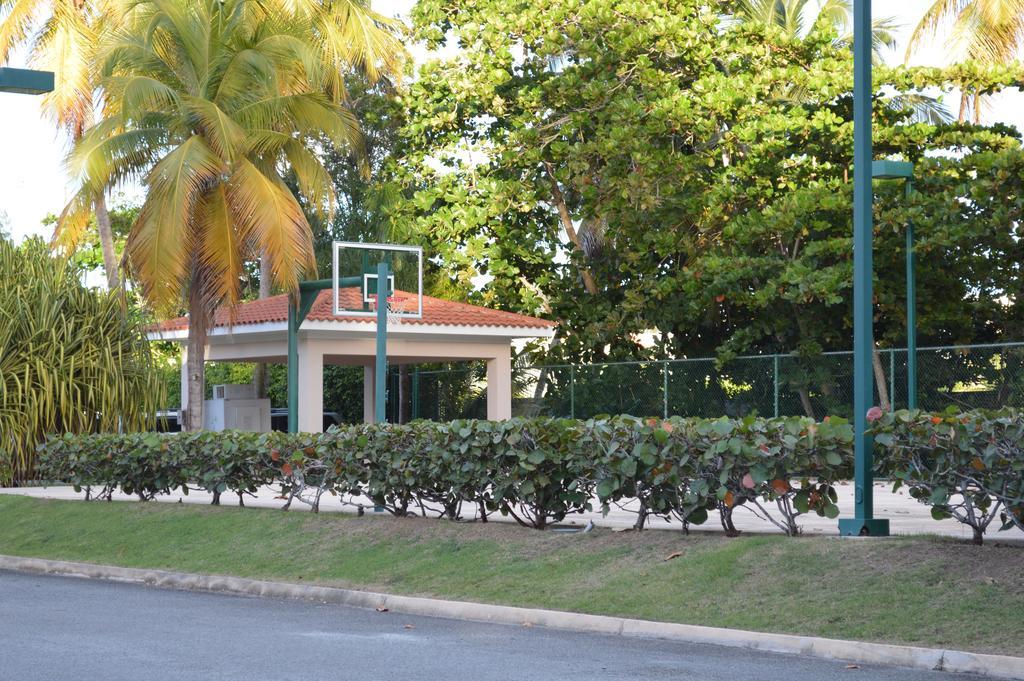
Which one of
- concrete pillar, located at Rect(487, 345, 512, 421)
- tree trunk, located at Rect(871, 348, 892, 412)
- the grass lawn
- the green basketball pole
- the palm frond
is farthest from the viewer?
concrete pillar, located at Rect(487, 345, 512, 421)

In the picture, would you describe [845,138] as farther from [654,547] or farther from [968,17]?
[654,547]

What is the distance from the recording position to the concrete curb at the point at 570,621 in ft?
27.0

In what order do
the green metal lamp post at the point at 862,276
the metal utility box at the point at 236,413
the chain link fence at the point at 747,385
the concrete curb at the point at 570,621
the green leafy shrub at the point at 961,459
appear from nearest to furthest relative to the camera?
the concrete curb at the point at 570,621 < the green leafy shrub at the point at 961,459 < the green metal lamp post at the point at 862,276 < the chain link fence at the point at 747,385 < the metal utility box at the point at 236,413

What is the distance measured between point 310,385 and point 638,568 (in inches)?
669

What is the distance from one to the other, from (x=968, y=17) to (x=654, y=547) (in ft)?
Result: 82.2

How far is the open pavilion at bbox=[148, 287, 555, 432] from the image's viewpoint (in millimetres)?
27359

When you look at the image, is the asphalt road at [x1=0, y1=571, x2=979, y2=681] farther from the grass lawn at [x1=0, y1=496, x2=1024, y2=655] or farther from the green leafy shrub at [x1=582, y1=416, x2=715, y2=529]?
the green leafy shrub at [x1=582, y1=416, x2=715, y2=529]

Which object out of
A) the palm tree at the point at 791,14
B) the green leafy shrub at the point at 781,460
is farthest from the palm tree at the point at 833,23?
the green leafy shrub at the point at 781,460

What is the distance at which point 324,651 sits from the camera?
8.99 meters

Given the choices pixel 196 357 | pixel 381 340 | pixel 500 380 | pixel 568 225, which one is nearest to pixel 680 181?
pixel 568 225

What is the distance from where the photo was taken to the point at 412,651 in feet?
29.5

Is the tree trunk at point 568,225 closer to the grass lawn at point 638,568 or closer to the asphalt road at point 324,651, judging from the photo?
the grass lawn at point 638,568

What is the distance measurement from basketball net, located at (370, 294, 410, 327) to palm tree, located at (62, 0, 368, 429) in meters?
1.72

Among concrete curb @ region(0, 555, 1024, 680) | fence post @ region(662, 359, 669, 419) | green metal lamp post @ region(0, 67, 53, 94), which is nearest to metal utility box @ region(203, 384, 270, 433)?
fence post @ region(662, 359, 669, 419)
